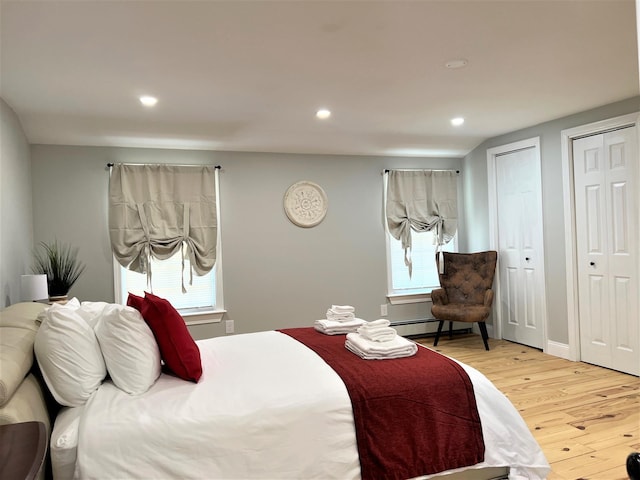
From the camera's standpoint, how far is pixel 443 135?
4.93 meters

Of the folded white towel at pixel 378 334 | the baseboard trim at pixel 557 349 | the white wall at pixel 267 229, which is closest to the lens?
the folded white towel at pixel 378 334

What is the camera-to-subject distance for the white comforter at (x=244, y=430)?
5.52 feet

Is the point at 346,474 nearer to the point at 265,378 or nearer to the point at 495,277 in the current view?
the point at 265,378

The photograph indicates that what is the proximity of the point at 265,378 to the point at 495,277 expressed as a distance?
3.88 meters

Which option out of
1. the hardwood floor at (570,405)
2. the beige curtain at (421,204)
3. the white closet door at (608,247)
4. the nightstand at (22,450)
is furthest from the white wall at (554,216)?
the nightstand at (22,450)

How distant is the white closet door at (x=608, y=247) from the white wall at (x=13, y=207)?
4.79 m

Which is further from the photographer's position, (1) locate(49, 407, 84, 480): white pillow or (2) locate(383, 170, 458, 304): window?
(2) locate(383, 170, 458, 304): window

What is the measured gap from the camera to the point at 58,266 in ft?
11.7

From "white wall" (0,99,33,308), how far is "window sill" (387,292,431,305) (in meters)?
3.75

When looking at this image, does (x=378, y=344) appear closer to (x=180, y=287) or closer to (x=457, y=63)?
(x=457, y=63)

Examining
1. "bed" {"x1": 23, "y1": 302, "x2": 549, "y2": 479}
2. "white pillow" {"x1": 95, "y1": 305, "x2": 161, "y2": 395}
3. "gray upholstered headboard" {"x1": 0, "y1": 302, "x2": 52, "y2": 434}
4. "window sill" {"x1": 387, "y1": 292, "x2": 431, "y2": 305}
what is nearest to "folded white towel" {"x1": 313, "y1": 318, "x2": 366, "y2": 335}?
"bed" {"x1": 23, "y1": 302, "x2": 549, "y2": 479}

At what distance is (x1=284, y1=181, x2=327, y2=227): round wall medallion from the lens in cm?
492

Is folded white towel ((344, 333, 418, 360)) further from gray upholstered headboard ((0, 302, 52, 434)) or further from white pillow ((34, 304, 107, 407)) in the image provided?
gray upholstered headboard ((0, 302, 52, 434))

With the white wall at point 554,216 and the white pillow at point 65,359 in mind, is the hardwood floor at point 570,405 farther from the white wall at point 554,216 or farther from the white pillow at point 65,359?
the white pillow at point 65,359
